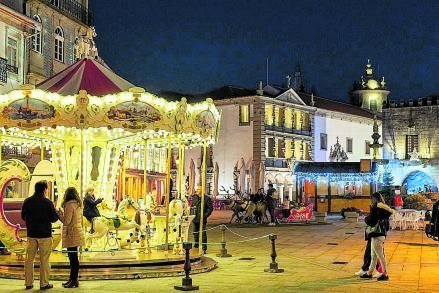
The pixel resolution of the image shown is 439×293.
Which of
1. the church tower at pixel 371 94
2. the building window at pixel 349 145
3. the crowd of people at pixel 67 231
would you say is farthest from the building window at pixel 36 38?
the church tower at pixel 371 94

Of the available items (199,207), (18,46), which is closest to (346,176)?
(18,46)

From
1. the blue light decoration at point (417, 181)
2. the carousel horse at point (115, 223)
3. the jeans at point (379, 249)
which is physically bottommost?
the jeans at point (379, 249)

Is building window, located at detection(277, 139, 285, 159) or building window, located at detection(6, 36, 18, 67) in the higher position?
building window, located at detection(6, 36, 18, 67)

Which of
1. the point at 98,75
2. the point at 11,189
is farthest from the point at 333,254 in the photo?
the point at 11,189

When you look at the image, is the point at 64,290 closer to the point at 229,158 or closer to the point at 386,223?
the point at 386,223

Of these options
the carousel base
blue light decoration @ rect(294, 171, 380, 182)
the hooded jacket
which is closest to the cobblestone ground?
the carousel base

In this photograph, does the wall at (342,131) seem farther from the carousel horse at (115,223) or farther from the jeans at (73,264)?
the jeans at (73,264)

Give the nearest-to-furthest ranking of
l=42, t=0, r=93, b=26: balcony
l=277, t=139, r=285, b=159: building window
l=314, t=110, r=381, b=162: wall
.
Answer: l=42, t=0, r=93, b=26: balcony
l=277, t=139, r=285, b=159: building window
l=314, t=110, r=381, b=162: wall

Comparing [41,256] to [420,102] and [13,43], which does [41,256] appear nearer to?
[13,43]

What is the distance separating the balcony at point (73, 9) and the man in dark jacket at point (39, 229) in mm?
20682

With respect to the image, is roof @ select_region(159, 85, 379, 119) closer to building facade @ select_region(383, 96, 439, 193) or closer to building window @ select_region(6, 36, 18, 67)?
building facade @ select_region(383, 96, 439, 193)

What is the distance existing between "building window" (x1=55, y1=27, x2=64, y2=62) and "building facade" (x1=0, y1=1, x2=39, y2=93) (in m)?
2.26

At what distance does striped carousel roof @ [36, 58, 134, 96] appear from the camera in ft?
48.3

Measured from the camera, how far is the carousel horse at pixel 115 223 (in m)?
14.7
